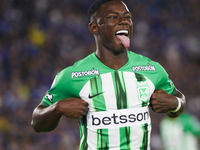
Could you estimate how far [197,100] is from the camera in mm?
10531

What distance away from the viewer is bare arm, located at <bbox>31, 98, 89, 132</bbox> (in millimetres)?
3000

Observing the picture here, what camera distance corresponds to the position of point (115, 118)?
3.13 m

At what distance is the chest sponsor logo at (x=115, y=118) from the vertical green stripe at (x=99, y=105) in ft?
0.14

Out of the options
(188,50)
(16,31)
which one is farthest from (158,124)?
(16,31)

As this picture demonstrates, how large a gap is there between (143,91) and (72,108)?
668mm

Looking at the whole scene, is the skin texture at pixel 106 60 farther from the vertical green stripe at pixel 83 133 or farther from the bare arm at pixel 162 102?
the vertical green stripe at pixel 83 133

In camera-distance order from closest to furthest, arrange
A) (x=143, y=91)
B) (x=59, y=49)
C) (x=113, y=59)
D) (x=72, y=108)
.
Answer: (x=72, y=108) < (x=143, y=91) < (x=113, y=59) < (x=59, y=49)

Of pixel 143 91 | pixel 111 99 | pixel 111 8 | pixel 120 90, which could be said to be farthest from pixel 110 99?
pixel 111 8

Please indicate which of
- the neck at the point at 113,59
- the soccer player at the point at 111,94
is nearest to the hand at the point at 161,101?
the soccer player at the point at 111,94

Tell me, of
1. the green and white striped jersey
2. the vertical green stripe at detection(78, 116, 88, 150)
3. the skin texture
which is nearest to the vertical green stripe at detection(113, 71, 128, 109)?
the green and white striped jersey

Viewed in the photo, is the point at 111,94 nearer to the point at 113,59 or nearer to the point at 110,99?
the point at 110,99

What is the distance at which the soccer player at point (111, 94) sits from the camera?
3.13 metres

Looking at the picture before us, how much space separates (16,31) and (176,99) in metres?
8.16

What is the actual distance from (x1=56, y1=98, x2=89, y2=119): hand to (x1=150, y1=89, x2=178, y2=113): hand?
0.59 metres
